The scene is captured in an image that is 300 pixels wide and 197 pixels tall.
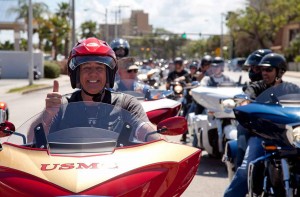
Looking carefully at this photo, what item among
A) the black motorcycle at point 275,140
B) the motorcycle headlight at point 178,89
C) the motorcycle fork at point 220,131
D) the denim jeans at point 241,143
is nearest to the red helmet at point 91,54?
the black motorcycle at point 275,140

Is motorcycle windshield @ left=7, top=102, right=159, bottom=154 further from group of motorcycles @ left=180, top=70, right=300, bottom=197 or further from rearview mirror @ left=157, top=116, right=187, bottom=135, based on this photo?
group of motorcycles @ left=180, top=70, right=300, bottom=197

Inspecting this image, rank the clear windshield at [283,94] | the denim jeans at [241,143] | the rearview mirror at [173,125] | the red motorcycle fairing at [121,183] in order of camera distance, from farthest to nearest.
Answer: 1. the denim jeans at [241,143]
2. the clear windshield at [283,94]
3. the rearview mirror at [173,125]
4. the red motorcycle fairing at [121,183]

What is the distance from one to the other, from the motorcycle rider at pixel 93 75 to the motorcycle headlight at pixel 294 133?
4.15 feet

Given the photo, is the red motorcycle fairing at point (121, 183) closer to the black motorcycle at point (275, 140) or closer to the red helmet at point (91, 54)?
the red helmet at point (91, 54)

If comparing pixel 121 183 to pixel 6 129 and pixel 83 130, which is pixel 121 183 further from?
pixel 6 129

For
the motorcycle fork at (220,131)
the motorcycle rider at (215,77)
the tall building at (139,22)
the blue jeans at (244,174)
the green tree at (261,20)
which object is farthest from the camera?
the tall building at (139,22)

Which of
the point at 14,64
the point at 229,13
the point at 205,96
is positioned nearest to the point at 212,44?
the point at 229,13

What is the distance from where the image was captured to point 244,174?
6.24 m

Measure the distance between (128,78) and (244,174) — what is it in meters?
3.59

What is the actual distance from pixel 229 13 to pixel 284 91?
339 ft

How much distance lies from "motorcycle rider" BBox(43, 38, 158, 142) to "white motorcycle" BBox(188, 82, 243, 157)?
4.88 m

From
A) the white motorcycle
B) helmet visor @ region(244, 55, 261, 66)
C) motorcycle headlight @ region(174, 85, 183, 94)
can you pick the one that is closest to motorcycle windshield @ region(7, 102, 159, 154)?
helmet visor @ region(244, 55, 261, 66)

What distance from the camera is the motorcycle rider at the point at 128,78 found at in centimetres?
898

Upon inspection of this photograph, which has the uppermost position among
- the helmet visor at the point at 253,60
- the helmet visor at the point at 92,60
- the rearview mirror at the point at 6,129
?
the helmet visor at the point at 92,60
